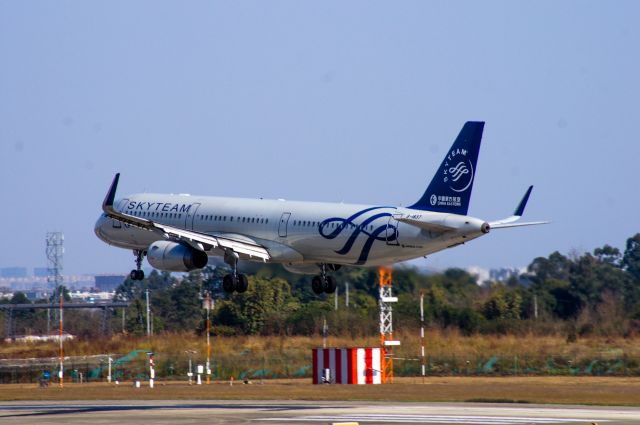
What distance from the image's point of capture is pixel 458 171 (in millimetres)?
63688

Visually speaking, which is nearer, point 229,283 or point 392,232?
point 392,232

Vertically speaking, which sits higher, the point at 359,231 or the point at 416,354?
the point at 359,231

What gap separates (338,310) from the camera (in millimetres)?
99125

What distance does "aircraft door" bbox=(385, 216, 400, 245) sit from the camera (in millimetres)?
63844

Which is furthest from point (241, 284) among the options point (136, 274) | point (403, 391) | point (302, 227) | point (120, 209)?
point (403, 391)

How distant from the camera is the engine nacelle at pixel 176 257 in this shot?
68.3 meters

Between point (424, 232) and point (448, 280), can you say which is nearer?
point (424, 232)

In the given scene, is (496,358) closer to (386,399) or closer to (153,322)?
(386,399)

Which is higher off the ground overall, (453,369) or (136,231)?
(136,231)

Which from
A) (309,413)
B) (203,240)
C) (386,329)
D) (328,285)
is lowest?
(309,413)

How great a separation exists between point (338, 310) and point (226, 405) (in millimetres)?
37790

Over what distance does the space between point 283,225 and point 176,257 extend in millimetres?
5573

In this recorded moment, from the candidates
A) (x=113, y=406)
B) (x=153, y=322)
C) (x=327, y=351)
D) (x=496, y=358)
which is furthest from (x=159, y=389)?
(x=153, y=322)

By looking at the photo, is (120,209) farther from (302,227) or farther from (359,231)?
(359,231)
